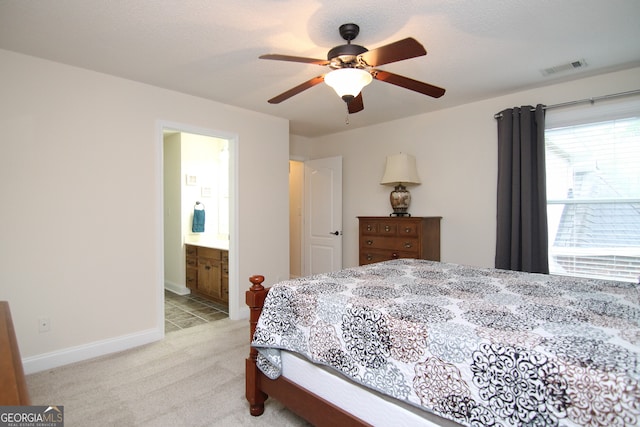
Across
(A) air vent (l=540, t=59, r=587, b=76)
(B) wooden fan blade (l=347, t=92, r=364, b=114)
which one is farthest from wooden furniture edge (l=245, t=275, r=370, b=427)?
(A) air vent (l=540, t=59, r=587, b=76)

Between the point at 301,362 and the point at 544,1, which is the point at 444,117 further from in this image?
the point at 301,362

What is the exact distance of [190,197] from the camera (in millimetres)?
4898

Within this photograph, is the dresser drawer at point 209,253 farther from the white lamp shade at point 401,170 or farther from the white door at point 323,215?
the white lamp shade at point 401,170

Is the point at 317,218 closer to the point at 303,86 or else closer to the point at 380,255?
the point at 380,255

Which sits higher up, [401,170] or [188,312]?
[401,170]

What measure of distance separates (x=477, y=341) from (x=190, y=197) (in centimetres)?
451

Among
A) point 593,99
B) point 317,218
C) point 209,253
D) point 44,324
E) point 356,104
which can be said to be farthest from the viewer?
point 317,218

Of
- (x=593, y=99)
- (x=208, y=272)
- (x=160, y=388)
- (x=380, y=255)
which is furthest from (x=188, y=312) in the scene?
(x=593, y=99)

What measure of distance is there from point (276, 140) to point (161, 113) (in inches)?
54.6

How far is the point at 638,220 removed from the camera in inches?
108

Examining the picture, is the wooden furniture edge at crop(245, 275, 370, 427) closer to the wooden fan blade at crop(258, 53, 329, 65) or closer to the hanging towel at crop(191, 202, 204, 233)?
the wooden fan blade at crop(258, 53, 329, 65)

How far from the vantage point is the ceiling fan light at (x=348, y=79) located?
191 cm

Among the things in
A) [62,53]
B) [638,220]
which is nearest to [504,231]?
[638,220]

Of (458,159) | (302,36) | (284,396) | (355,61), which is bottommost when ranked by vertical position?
(284,396)
